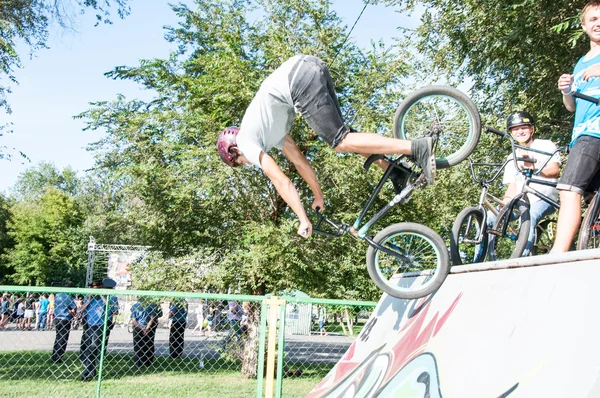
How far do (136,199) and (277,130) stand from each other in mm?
8766

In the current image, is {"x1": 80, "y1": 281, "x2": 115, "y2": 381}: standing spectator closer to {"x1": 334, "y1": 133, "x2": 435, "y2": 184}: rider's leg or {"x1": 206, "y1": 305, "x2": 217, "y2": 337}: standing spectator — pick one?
{"x1": 206, "y1": 305, "x2": 217, "y2": 337}: standing spectator

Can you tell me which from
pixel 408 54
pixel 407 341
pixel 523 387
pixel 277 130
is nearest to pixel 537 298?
pixel 523 387

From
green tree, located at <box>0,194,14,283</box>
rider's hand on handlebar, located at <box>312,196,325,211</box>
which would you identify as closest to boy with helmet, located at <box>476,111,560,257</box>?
rider's hand on handlebar, located at <box>312,196,325,211</box>

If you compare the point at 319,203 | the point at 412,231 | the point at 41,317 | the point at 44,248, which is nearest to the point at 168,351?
the point at 41,317

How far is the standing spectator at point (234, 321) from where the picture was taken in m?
9.51

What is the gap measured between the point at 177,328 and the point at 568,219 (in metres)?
7.17

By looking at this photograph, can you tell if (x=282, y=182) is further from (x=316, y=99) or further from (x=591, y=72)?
(x=591, y=72)

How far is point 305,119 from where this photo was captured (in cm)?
372

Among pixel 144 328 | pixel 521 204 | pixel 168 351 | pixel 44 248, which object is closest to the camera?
pixel 521 204

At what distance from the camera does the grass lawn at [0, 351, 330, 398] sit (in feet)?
23.8

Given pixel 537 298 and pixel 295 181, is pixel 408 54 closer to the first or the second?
pixel 295 181

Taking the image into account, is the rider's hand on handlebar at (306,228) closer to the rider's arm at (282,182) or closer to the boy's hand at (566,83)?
the rider's arm at (282,182)

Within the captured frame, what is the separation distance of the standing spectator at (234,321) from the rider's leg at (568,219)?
6.90 metres

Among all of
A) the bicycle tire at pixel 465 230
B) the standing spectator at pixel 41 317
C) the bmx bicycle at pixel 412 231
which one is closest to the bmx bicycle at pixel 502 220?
the bicycle tire at pixel 465 230
